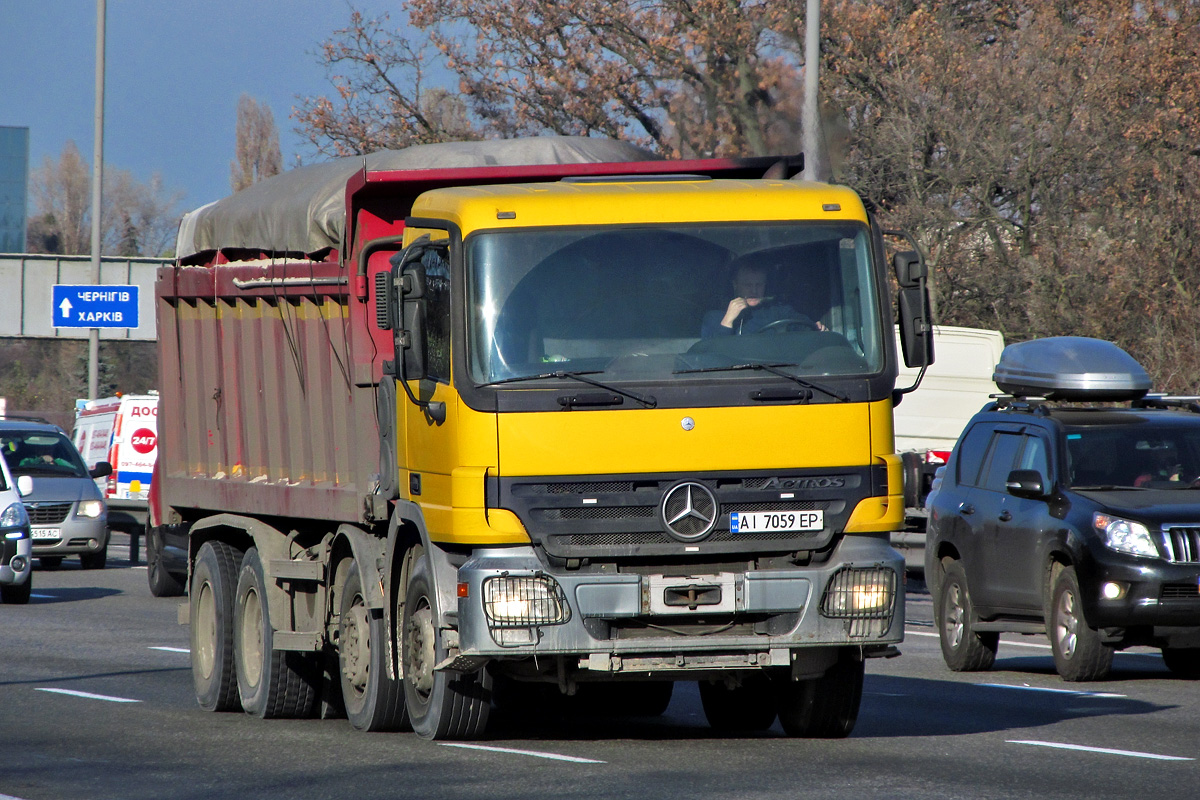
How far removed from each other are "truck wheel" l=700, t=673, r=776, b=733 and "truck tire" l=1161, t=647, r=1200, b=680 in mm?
4528

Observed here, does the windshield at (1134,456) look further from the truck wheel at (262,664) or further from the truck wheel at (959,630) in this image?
the truck wheel at (262,664)

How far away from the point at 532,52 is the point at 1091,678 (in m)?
26.7

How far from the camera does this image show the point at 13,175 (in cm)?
13688

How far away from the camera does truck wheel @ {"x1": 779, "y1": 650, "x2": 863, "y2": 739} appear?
9.98 m

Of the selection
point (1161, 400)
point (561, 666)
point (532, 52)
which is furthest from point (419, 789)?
point (532, 52)

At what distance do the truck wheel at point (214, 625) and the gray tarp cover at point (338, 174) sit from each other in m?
2.01

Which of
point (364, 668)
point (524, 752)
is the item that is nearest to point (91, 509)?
point (364, 668)

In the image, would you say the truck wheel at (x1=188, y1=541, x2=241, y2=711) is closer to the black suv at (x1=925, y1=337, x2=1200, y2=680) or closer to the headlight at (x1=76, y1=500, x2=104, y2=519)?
the black suv at (x1=925, y1=337, x2=1200, y2=680)

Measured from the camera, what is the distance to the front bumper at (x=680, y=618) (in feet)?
29.3

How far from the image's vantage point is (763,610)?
9.07 m

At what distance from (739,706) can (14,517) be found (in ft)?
39.0

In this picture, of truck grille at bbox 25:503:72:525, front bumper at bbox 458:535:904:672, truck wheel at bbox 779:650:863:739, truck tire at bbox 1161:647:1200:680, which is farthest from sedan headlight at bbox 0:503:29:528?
front bumper at bbox 458:535:904:672

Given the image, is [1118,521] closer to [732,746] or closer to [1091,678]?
[1091,678]

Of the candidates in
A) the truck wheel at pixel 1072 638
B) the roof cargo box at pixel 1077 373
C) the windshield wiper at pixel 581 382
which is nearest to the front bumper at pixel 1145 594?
the truck wheel at pixel 1072 638
